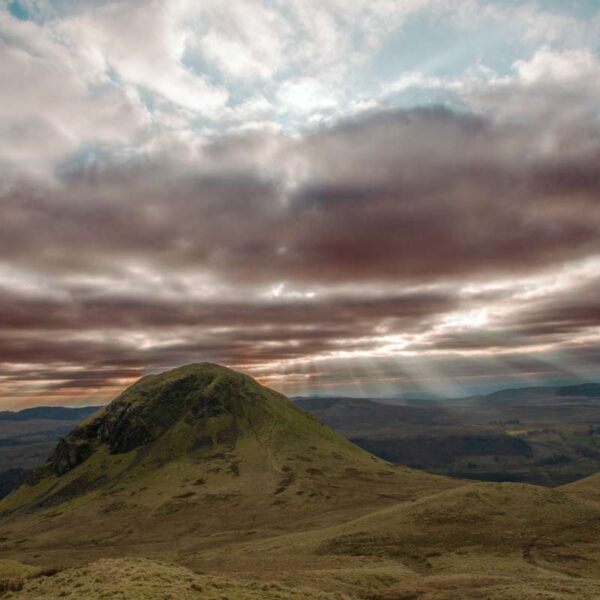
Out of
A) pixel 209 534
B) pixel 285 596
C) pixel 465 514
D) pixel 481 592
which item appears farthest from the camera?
pixel 209 534

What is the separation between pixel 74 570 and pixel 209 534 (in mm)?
138419

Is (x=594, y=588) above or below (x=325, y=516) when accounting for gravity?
above

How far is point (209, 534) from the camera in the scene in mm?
179750

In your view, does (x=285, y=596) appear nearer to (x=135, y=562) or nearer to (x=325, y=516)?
(x=135, y=562)

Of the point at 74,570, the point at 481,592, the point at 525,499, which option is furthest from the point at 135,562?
the point at 525,499

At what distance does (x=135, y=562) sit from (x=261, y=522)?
144m

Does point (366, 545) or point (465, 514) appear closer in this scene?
point (366, 545)

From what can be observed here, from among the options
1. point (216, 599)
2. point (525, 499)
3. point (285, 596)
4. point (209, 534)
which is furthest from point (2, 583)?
point (209, 534)

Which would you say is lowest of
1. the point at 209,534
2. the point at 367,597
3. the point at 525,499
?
the point at 209,534

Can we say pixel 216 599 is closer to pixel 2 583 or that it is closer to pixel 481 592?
pixel 2 583

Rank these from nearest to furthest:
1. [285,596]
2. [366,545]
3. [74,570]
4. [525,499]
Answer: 1. [285,596]
2. [74,570]
3. [366,545]
4. [525,499]

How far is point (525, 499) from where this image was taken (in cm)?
13175

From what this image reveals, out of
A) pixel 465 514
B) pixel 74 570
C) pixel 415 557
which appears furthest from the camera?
pixel 465 514

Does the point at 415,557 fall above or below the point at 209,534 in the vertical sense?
above
